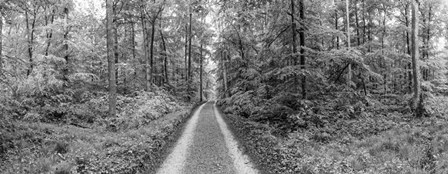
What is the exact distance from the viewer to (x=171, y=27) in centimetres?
2934

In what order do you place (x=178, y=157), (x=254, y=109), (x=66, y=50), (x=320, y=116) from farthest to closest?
(x=66, y=50)
(x=254, y=109)
(x=320, y=116)
(x=178, y=157)

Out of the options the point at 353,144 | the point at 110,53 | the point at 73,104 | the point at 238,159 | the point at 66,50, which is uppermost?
the point at 66,50

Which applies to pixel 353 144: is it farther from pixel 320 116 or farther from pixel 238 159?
pixel 238 159

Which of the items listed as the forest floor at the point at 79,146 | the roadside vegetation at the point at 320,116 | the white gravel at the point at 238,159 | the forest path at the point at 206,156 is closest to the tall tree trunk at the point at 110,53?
the forest floor at the point at 79,146

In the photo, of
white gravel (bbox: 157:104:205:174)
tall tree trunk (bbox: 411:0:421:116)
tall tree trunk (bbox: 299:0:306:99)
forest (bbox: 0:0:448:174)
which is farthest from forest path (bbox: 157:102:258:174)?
tall tree trunk (bbox: 411:0:421:116)

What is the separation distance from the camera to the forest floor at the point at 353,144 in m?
6.06

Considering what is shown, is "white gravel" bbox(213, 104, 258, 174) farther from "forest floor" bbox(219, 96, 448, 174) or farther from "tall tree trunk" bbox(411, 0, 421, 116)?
"tall tree trunk" bbox(411, 0, 421, 116)

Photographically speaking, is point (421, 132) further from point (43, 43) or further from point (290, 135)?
point (43, 43)

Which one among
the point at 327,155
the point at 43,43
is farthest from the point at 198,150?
the point at 43,43

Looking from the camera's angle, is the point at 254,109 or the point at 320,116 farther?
the point at 254,109

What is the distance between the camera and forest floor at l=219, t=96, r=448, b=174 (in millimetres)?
6059

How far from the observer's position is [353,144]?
869 cm

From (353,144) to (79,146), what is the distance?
9.96m

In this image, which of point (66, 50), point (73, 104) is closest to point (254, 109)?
point (73, 104)
